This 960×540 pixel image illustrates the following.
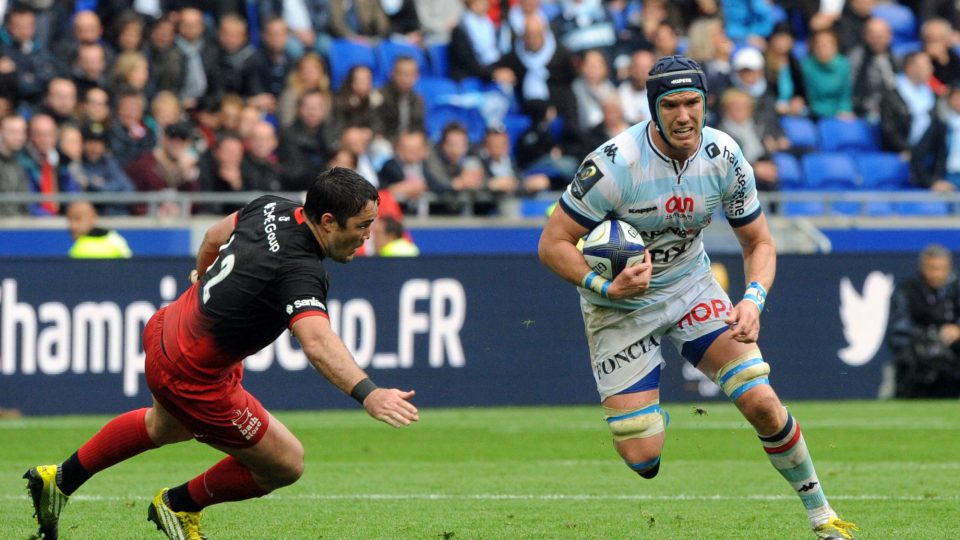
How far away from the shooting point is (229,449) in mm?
7719

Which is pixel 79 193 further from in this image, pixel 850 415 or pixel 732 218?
pixel 732 218

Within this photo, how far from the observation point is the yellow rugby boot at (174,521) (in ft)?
26.1

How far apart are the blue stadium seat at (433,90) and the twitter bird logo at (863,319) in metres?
5.88

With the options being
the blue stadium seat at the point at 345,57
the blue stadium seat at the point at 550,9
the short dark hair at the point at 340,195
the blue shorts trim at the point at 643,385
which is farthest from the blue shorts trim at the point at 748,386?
the blue stadium seat at the point at 550,9

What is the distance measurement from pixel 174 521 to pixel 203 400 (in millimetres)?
799

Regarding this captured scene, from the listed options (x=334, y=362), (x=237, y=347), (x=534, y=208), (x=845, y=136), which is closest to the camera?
(x=334, y=362)

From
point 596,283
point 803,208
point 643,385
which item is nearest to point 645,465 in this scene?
point 643,385

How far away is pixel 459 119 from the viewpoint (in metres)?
20.4

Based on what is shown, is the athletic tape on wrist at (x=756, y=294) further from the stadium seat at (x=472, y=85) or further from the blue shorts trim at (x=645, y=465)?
the stadium seat at (x=472, y=85)

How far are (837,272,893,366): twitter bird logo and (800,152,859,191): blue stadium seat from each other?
3.80 meters

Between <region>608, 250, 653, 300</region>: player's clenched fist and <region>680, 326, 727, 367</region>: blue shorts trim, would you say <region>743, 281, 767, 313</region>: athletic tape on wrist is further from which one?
<region>608, 250, 653, 300</region>: player's clenched fist

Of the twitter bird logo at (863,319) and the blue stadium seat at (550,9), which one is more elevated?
the blue stadium seat at (550,9)

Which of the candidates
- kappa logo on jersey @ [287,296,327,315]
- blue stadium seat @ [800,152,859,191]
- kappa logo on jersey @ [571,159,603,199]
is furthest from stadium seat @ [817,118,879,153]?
kappa logo on jersey @ [287,296,327,315]

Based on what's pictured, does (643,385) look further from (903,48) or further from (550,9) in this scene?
(903,48)
